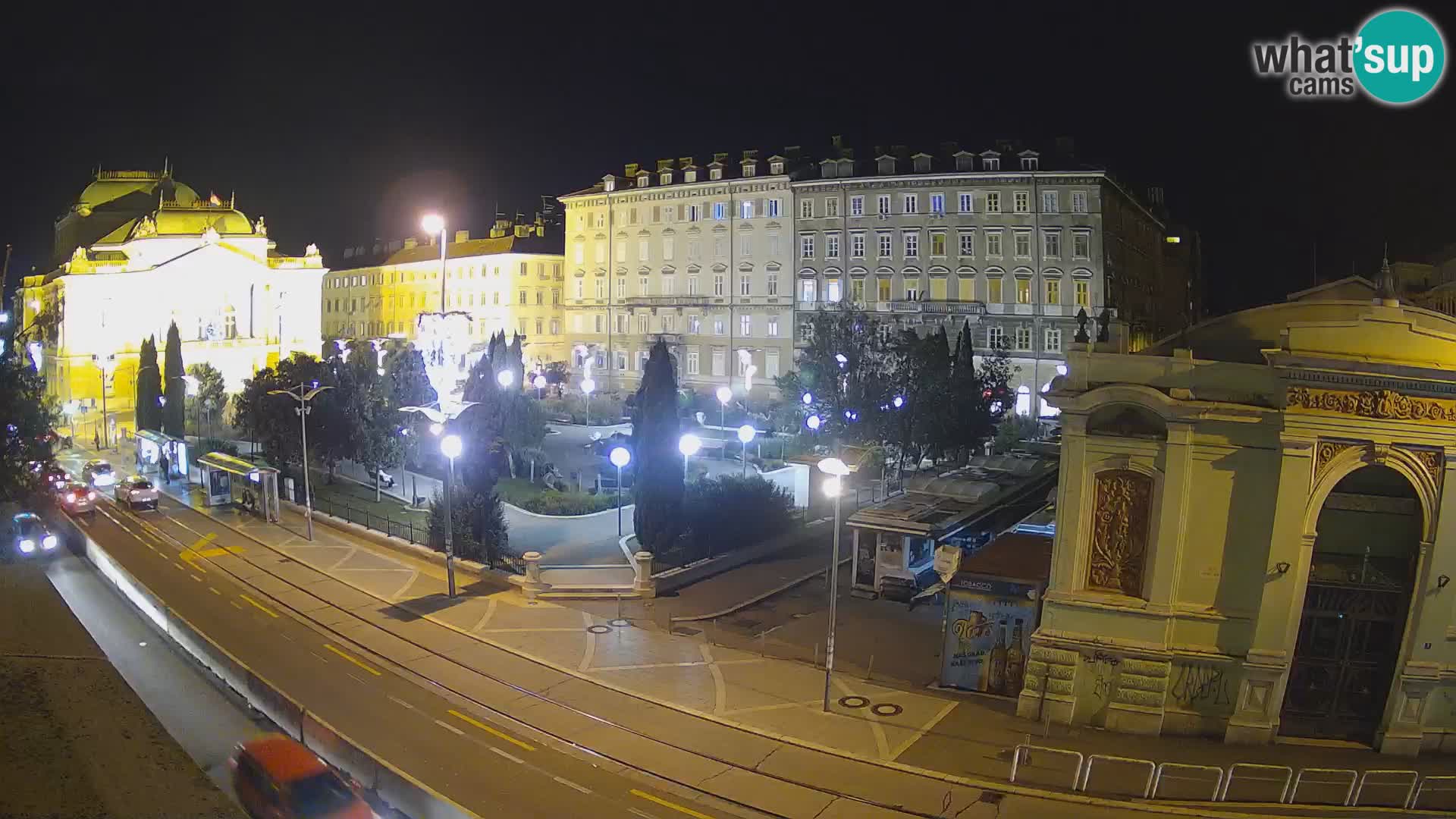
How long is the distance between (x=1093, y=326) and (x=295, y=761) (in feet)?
166

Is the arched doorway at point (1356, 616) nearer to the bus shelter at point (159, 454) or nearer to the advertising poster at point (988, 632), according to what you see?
the advertising poster at point (988, 632)

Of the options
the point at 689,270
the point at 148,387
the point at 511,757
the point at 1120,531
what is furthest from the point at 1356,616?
the point at 148,387

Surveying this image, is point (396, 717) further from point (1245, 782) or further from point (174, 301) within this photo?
point (174, 301)

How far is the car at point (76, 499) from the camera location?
38.6m

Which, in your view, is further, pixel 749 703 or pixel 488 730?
pixel 749 703

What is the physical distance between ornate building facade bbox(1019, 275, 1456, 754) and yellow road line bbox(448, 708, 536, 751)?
9338mm

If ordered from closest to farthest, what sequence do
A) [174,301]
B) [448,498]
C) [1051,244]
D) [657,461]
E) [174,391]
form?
[448,498], [657,461], [174,391], [1051,244], [174,301]

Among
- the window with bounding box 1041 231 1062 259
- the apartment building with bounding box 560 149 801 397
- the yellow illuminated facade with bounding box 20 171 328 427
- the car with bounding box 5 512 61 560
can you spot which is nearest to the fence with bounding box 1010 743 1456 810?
the car with bounding box 5 512 61 560

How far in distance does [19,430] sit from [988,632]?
31.7 m

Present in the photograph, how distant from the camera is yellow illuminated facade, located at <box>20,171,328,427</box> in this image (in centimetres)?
7425

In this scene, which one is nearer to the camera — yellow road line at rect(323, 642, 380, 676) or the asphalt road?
the asphalt road

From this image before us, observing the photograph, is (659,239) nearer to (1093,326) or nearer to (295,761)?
(1093,326)

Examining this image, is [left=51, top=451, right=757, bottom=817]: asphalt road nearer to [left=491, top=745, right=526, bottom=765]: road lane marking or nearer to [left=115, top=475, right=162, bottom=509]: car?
[left=491, top=745, right=526, bottom=765]: road lane marking

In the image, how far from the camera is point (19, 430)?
31609 mm
